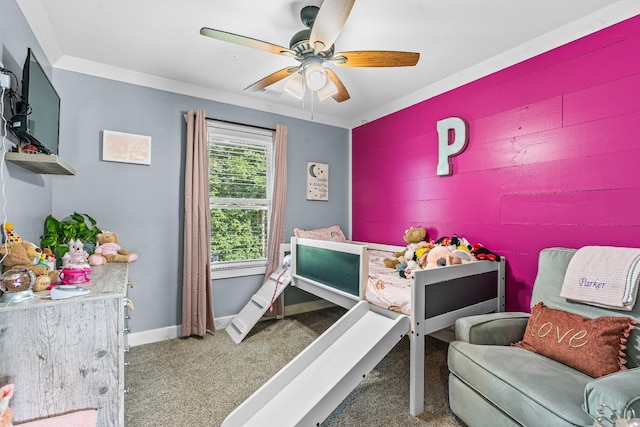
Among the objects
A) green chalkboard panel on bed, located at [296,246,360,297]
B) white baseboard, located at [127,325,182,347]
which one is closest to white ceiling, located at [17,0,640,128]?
green chalkboard panel on bed, located at [296,246,360,297]

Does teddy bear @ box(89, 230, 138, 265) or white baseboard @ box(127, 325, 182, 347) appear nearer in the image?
teddy bear @ box(89, 230, 138, 265)

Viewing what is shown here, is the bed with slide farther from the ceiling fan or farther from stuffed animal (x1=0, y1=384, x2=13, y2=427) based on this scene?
the ceiling fan

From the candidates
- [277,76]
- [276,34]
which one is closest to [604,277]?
[277,76]

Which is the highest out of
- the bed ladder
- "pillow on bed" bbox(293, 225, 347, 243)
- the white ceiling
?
the white ceiling

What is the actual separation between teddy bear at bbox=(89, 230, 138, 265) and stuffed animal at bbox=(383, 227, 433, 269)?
2110mm

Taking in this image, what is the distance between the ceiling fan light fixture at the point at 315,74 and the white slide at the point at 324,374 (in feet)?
4.93

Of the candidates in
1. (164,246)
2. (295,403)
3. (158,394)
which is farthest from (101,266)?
(295,403)

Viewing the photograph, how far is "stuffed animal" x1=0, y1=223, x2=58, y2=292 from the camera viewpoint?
134 cm

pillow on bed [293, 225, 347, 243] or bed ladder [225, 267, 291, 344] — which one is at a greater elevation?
pillow on bed [293, 225, 347, 243]

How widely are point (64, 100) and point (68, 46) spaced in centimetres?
41

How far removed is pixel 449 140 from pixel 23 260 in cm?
299

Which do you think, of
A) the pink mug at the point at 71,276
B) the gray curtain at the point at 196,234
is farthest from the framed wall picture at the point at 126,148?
the pink mug at the point at 71,276

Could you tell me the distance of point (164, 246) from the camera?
2.77 m

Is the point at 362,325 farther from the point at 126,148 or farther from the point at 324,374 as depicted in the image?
the point at 126,148
